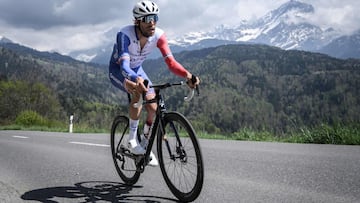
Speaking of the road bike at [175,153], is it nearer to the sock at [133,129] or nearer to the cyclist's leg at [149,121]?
the cyclist's leg at [149,121]

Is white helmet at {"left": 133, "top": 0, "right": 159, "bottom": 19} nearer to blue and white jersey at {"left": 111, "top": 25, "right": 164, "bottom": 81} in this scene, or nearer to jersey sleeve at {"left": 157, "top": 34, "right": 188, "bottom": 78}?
blue and white jersey at {"left": 111, "top": 25, "right": 164, "bottom": 81}

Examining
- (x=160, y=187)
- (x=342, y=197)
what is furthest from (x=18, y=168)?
(x=342, y=197)

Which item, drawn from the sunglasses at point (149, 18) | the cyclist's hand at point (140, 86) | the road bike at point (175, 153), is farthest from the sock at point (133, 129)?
the sunglasses at point (149, 18)

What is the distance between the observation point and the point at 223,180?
15.4 feet

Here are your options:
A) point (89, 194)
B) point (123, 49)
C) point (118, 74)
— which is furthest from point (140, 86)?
point (89, 194)

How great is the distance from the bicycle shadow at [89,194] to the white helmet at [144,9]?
2.03m

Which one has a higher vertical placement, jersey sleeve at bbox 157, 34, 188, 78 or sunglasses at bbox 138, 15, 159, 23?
sunglasses at bbox 138, 15, 159, 23

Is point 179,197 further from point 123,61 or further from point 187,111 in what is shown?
point 187,111

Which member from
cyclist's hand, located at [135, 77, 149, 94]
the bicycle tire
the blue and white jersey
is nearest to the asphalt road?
the bicycle tire

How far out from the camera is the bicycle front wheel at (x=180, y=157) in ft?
11.3

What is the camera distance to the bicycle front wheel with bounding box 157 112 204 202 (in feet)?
11.3

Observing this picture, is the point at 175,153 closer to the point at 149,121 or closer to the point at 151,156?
the point at 151,156

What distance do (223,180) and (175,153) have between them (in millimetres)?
1175

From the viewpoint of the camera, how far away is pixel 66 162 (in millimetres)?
6898
